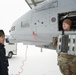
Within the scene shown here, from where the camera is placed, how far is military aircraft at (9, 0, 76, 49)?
196 inches

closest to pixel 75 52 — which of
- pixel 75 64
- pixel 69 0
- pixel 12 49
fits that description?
pixel 75 64

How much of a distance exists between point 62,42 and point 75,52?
0.38 meters

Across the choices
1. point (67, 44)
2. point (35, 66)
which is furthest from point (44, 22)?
point (35, 66)

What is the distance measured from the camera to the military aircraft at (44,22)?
4984 millimetres

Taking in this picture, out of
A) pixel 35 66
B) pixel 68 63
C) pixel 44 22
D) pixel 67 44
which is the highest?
pixel 44 22

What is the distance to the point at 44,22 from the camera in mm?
5430

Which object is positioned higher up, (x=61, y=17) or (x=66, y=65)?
(x=61, y=17)

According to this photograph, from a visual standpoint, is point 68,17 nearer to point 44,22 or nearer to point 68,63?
point 44,22

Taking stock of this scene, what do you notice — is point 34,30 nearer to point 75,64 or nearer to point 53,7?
point 53,7

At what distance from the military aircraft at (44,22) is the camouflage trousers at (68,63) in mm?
669

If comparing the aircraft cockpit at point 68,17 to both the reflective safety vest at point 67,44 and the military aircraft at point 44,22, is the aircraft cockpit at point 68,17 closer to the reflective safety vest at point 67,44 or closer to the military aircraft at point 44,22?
the military aircraft at point 44,22

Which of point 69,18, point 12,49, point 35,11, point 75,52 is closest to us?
point 75,52

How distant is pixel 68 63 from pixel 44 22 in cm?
153

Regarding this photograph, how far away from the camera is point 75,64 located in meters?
4.20
